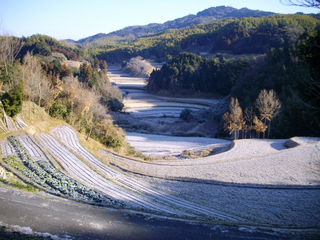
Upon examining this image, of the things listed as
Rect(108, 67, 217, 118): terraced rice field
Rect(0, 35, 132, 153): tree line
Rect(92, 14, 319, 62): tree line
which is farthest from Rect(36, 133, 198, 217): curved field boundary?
Rect(92, 14, 319, 62): tree line

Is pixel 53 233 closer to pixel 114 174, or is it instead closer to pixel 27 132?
pixel 114 174

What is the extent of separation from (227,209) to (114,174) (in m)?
5.42

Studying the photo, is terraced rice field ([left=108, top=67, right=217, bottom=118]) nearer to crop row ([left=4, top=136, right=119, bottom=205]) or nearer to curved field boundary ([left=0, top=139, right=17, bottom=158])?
curved field boundary ([left=0, top=139, right=17, bottom=158])

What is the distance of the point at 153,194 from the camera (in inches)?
414

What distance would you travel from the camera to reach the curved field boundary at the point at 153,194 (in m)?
9.03

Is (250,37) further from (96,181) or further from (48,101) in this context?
(96,181)

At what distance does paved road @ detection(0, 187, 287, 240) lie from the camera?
621 cm

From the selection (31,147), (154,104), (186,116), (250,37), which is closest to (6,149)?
(31,147)

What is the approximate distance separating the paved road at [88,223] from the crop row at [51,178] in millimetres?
826

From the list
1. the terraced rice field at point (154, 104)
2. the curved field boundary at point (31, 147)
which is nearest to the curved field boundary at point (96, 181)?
the curved field boundary at point (31, 147)

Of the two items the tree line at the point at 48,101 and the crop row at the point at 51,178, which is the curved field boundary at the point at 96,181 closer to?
the crop row at the point at 51,178

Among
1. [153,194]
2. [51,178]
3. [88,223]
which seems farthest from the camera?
[153,194]

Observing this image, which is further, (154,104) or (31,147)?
(154,104)

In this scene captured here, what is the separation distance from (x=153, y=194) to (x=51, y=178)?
13.5ft
